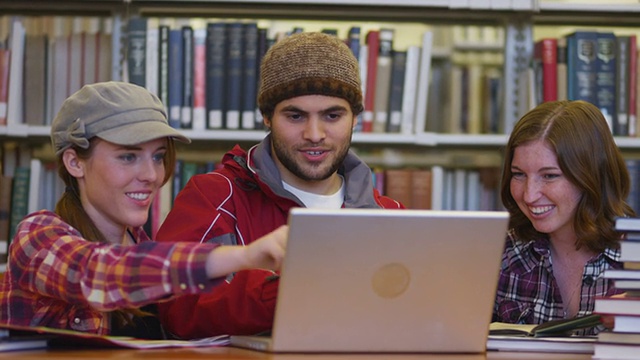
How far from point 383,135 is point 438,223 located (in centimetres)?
153

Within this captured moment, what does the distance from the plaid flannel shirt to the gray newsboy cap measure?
0.52ft

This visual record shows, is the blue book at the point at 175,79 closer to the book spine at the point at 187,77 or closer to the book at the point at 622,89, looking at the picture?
the book spine at the point at 187,77

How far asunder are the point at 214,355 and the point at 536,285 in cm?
86

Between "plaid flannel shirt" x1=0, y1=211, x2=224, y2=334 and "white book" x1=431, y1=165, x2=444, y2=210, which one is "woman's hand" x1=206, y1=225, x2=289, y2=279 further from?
"white book" x1=431, y1=165, x2=444, y2=210

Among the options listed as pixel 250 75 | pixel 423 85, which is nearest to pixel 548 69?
pixel 423 85

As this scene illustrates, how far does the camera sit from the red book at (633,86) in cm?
278

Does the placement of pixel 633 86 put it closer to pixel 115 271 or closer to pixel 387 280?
pixel 387 280

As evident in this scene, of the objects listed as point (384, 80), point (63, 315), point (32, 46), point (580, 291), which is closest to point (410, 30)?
point (384, 80)

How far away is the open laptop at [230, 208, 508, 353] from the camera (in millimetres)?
1196

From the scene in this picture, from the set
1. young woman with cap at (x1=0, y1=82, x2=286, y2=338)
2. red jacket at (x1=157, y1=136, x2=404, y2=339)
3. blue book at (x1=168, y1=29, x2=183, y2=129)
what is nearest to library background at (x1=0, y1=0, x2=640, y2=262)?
blue book at (x1=168, y1=29, x2=183, y2=129)

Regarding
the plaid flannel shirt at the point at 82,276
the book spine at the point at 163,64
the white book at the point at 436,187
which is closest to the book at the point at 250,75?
the book spine at the point at 163,64

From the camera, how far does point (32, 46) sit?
2734 millimetres

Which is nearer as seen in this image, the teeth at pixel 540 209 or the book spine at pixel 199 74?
the teeth at pixel 540 209

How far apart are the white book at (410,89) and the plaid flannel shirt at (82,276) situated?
4.69 feet
